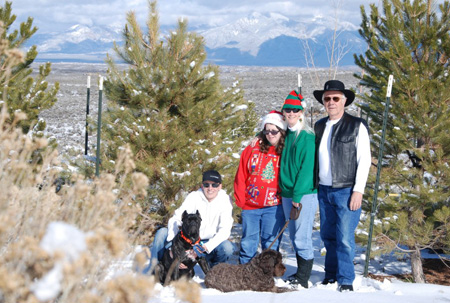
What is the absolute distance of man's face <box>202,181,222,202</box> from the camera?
4211 mm

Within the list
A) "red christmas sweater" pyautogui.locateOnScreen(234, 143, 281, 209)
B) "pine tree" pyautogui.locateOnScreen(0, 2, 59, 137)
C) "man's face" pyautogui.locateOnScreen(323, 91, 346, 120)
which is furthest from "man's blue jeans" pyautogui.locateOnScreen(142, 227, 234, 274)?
"pine tree" pyautogui.locateOnScreen(0, 2, 59, 137)

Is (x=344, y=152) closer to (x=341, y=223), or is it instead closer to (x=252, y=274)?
(x=341, y=223)

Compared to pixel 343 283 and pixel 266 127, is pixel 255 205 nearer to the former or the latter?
pixel 266 127

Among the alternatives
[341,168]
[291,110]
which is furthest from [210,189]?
[341,168]

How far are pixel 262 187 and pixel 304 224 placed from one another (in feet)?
1.73

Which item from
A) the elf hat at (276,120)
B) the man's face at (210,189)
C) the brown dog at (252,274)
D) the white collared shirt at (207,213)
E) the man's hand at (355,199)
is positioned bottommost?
the brown dog at (252,274)

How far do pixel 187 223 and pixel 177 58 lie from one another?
3039 mm

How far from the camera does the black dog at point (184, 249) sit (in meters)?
3.83

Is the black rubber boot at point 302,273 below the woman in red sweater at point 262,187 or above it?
below

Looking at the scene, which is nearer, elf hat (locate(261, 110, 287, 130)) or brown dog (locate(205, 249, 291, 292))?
brown dog (locate(205, 249, 291, 292))

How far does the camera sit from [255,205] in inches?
166

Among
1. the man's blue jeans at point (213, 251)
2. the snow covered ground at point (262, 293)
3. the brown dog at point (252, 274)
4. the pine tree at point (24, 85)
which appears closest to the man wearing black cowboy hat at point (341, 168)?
the snow covered ground at point (262, 293)

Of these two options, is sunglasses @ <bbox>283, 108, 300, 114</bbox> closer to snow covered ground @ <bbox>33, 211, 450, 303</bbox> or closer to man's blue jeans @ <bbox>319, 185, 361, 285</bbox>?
man's blue jeans @ <bbox>319, 185, 361, 285</bbox>

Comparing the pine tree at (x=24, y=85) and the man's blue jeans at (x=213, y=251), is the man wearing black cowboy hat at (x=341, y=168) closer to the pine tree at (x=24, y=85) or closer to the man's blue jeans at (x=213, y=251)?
the man's blue jeans at (x=213, y=251)
